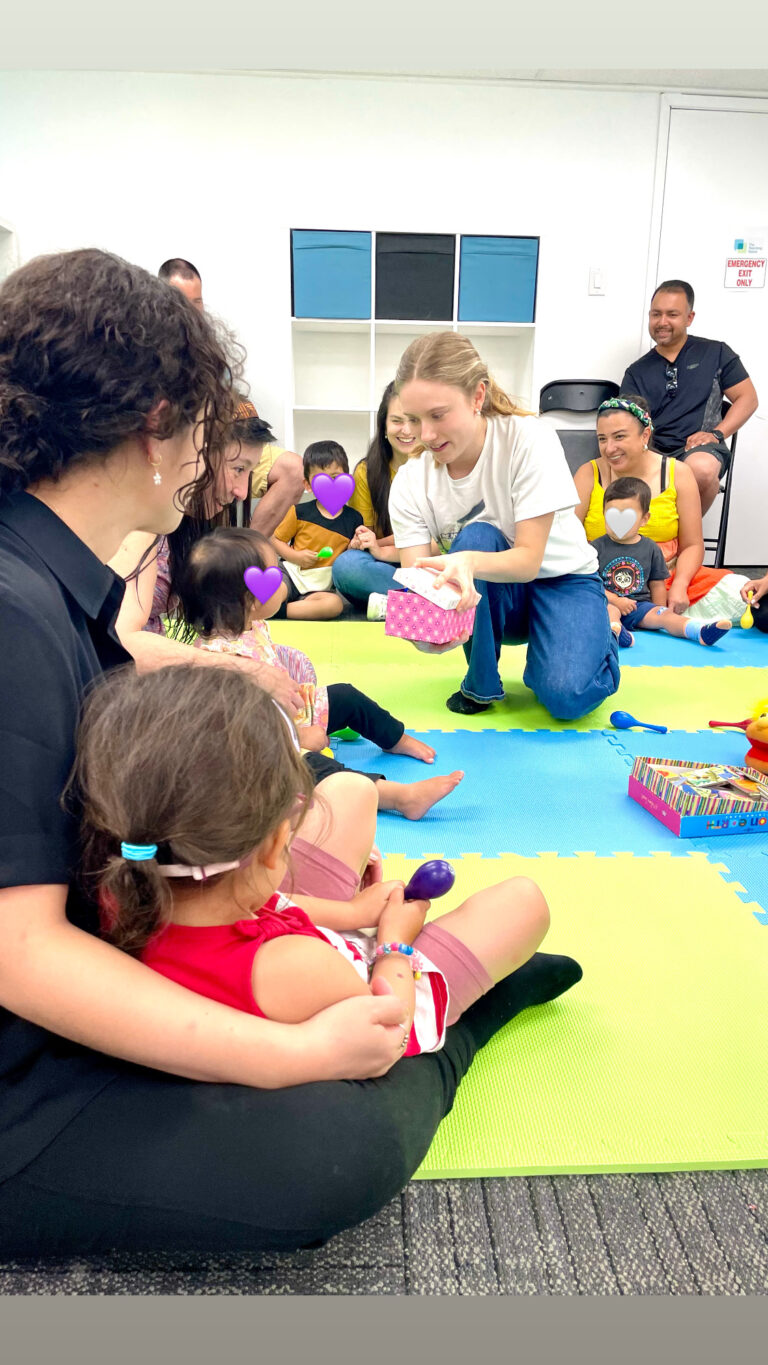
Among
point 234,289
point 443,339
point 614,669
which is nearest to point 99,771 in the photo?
point 443,339

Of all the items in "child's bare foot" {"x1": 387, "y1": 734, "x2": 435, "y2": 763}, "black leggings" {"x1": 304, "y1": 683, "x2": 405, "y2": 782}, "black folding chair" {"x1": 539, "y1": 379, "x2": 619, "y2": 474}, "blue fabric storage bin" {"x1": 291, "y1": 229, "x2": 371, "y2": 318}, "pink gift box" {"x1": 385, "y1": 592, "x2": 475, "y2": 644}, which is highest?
"blue fabric storage bin" {"x1": 291, "y1": 229, "x2": 371, "y2": 318}

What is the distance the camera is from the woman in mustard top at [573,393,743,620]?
3.71m

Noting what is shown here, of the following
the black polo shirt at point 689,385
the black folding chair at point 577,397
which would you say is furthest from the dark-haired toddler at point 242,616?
the black polo shirt at point 689,385

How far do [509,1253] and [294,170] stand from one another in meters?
5.34

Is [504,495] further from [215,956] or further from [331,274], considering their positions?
[331,274]

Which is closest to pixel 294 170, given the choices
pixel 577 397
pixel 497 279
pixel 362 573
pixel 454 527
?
pixel 497 279

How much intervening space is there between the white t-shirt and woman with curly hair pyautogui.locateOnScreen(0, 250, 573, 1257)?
5.06 ft

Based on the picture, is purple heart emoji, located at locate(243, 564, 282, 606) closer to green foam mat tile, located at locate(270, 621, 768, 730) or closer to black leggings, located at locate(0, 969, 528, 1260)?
green foam mat tile, located at locate(270, 621, 768, 730)

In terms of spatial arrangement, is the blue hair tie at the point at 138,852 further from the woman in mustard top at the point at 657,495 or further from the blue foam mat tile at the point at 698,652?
the woman in mustard top at the point at 657,495

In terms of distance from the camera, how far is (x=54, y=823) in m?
0.76

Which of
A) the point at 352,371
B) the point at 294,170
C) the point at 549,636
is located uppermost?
the point at 294,170

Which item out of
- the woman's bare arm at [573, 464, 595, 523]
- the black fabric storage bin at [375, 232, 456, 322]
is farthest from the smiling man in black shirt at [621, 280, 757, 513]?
the woman's bare arm at [573, 464, 595, 523]

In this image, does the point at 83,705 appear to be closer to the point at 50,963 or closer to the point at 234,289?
the point at 50,963

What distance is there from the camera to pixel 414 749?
2207 mm
